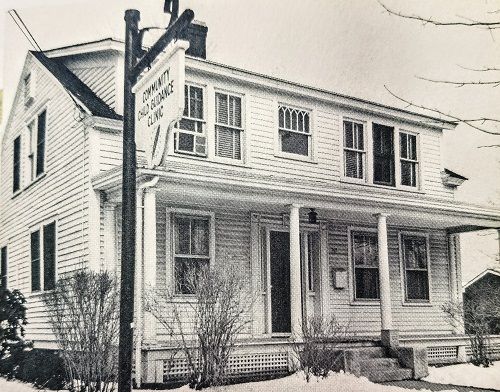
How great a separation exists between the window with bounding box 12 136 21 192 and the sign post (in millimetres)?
5351

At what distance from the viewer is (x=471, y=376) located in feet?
28.2

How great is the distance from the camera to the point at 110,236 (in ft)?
29.5

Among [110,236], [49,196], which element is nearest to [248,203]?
[110,236]

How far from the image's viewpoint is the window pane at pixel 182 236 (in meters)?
9.80

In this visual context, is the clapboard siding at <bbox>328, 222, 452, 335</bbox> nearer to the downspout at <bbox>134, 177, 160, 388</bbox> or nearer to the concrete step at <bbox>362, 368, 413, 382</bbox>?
the concrete step at <bbox>362, 368, 413, 382</bbox>

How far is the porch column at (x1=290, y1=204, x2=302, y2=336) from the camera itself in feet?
30.7

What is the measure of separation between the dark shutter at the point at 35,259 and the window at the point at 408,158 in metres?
6.56

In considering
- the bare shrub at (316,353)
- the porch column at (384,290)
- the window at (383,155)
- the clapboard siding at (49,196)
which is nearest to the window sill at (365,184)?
the window at (383,155)

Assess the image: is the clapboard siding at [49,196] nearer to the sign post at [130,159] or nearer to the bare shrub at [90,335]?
the bare shrub at [90,335]

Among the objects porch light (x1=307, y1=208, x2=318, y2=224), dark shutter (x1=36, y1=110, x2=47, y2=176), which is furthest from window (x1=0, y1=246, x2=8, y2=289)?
porch light (x1=307, y1=208, x2=318, y2=224)

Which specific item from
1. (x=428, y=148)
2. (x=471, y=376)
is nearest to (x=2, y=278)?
(x=471, y=376)

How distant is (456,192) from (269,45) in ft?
25.5

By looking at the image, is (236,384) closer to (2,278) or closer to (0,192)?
(2,278)

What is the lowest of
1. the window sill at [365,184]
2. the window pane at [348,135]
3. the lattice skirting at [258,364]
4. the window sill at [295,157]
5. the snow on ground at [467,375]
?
the snow on ground at [467,375]
